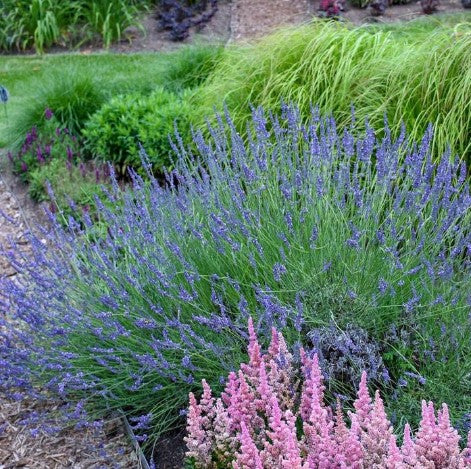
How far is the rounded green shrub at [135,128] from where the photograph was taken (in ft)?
19.8

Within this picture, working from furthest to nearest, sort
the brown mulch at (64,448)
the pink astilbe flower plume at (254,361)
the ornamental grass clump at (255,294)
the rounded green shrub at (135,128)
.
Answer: the rounded green shrub at (135,128) → the brown mulch at (64,448) → the ornamental grass clump at (255,294) → the pink astilbe flower plume at (254,361)

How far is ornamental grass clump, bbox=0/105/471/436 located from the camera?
119 inches

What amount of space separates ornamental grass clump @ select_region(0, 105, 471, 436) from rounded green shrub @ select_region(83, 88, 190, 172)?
7.83 ft

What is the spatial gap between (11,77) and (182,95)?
3.69 metres

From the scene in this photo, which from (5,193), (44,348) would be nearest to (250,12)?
(5,193)

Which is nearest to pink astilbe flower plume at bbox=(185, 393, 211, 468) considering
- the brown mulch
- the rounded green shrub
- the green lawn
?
the brown mulch

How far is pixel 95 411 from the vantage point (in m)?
3.38

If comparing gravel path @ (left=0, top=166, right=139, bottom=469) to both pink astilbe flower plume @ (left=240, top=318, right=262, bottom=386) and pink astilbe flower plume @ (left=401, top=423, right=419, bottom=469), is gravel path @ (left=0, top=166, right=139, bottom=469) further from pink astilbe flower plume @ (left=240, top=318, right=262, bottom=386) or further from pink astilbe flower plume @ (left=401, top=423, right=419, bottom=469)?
pink astilbe flower plume @ (left=401, top=423, right=419, bottom=469)

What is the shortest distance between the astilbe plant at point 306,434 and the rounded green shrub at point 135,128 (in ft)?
11.3

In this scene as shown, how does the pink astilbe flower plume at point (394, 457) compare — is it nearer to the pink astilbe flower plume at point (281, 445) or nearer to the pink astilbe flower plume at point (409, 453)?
the pink astilbe flower plume at point (409, 453)

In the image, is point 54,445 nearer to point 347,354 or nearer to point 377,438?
point 347,354

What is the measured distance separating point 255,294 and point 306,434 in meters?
0.79

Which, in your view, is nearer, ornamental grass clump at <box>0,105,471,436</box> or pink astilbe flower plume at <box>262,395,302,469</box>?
pink astilbe flower plume at <box>262,395,302,469</box>

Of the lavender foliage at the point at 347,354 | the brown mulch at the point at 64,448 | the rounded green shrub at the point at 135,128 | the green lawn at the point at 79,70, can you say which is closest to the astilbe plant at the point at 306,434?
the lavender foliage at the point at 347,354
